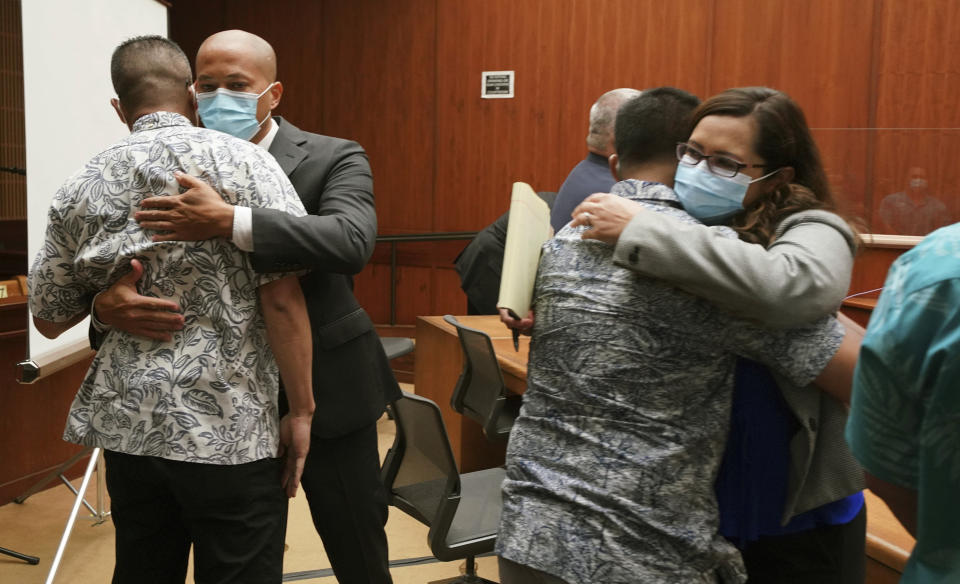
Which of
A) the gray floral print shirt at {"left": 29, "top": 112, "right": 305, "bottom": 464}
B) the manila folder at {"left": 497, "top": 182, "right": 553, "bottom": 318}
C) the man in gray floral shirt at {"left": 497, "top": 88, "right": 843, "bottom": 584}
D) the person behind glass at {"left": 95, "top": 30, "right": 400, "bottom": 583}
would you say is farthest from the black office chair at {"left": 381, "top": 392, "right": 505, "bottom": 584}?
the man in gray floral shirt at {"left": 497, "top": 88, "right": 843, "bottom": 584}

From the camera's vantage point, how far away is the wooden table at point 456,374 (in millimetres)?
3854

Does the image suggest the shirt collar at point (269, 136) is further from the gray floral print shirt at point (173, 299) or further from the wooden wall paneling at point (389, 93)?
the wooden wall paneling at point (389, 93)

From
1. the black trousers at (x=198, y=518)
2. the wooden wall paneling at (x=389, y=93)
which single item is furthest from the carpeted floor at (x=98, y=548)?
the wooden wall paneling at (x=389, y=93)

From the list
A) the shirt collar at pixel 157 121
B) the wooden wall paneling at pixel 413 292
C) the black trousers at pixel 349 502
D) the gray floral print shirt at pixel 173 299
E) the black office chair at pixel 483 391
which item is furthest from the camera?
the wooden wall paneling at pixel 413 292

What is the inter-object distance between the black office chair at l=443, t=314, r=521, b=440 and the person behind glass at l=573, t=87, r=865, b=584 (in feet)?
6.30

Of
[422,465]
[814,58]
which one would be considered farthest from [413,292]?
[422,465]

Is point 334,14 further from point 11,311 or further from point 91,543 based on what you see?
point 91,543

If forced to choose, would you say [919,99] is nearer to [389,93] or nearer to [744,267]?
[389,93]

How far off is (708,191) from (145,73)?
997 mm

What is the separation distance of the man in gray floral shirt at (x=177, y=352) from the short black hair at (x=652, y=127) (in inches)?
24.6

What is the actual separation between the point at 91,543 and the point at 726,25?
201 inches

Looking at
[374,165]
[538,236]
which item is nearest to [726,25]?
[374,165]

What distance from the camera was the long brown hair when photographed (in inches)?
47.3

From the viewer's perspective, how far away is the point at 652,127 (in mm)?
1269
